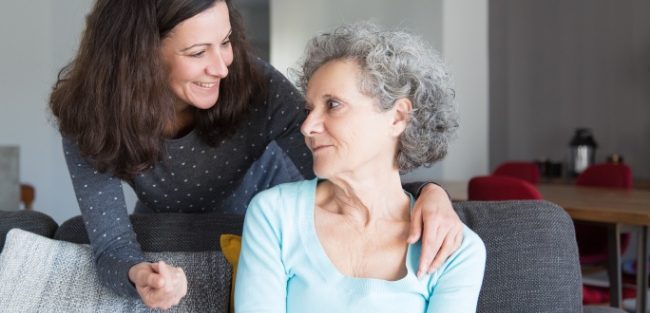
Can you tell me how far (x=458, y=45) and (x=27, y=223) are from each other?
3.84m

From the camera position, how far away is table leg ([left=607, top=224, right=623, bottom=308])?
3471 mm

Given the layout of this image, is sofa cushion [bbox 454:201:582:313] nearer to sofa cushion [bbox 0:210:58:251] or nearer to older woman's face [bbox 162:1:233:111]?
older woman's face [bbox 162:1:233:111]

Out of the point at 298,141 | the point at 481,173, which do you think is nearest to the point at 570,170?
the point at 481,173

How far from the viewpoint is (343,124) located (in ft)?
4.98

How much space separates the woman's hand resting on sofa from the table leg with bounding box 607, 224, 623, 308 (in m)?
2.46

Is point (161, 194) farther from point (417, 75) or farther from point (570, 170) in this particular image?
point (570, 170)

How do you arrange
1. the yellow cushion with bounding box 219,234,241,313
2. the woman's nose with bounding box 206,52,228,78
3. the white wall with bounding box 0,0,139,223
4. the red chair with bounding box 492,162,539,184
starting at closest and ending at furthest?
the woman's nose with bounding box 206,52,228,78, the yellow cushion with bounding box 219,234,241,313, the red chair with bounding box 492,162,539,184, the white wall with bounding box 0,0,139,223

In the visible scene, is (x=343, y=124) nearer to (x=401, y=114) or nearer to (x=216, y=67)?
(x=401, y=114)

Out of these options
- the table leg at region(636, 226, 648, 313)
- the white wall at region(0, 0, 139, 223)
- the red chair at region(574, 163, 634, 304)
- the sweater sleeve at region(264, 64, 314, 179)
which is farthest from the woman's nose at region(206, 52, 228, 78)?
the white wall at region(0, 0, 139, 223)

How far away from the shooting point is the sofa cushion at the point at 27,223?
6.82ft

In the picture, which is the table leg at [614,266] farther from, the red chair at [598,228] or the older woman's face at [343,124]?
the older woman's face at [343,124]

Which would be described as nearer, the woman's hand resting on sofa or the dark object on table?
the woman's hand resting on sofa

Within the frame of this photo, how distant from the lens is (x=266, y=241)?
1594 mm

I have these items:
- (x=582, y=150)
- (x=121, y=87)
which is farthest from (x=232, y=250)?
(x=582, y=150)
